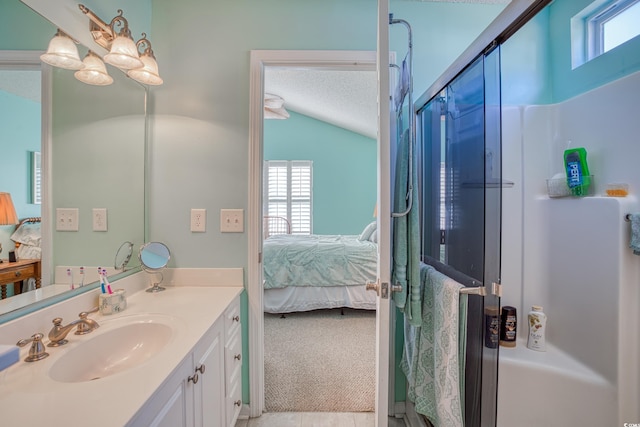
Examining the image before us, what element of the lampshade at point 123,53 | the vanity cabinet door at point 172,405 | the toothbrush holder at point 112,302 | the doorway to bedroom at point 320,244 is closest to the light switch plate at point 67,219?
the toothbrush holder at point 112,302

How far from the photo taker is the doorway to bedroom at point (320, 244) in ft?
6.18

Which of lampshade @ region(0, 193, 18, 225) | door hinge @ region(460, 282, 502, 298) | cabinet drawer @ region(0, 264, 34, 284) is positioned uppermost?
lampshade @ region(0, 193, 18, 225)

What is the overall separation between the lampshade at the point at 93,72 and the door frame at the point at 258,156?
0.69 meters

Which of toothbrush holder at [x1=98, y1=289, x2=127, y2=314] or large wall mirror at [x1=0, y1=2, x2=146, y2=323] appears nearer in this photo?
large wall mirror at [x1=0, y1=2, x2=146, y2=323]

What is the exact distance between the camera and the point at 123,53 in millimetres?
1171

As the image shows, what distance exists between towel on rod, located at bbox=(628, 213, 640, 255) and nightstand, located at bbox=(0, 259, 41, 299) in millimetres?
2407

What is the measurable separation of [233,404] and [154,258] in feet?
2.89

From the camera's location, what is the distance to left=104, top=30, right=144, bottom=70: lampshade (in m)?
1.17

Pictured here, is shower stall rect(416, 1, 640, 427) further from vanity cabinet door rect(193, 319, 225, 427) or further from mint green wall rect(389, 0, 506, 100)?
vanity cabinet door rect(193, 319, 225, 427)

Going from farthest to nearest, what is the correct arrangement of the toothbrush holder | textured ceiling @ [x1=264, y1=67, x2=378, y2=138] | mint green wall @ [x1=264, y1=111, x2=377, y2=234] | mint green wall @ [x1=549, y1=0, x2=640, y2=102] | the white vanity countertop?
mint green wall @ [x1=264, y1=111, x2=377, y2=234]
textured ceiling @ [x1=264, y1=67, x2=378, y2=138]
mint green wall @ [x1=549, y1=0, x2=640, y2=102]
the toothbrush holder
the white vanity countertop

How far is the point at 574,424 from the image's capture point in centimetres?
117

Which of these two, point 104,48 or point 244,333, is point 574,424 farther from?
point 104,48

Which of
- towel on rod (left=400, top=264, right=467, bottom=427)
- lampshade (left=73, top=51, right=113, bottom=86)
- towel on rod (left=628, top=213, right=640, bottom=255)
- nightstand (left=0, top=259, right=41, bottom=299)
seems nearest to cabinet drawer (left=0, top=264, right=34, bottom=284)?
nightstand (left=0, top=259, right=41, bottom=299)

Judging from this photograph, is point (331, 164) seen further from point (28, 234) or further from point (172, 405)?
point (172, 405)
